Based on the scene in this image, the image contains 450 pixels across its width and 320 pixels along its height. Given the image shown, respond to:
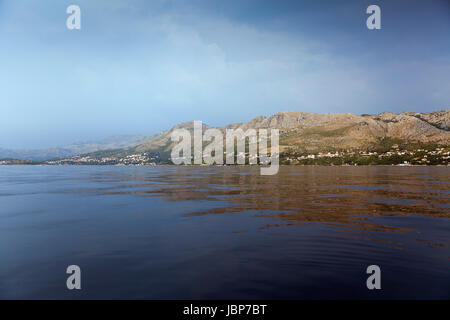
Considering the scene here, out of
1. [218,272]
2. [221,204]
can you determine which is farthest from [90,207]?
[218,272]

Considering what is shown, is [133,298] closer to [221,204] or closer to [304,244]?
[304,244]

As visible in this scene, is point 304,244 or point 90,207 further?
point 90,207

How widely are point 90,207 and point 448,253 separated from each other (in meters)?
34.9

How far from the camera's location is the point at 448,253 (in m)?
16.8

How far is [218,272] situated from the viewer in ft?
46.1

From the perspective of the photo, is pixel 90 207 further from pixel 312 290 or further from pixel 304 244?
pixel 312 290

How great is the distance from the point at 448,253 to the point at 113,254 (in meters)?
19.7

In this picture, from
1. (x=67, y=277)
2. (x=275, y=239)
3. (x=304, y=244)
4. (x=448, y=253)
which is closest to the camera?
(x=67, y=277)
